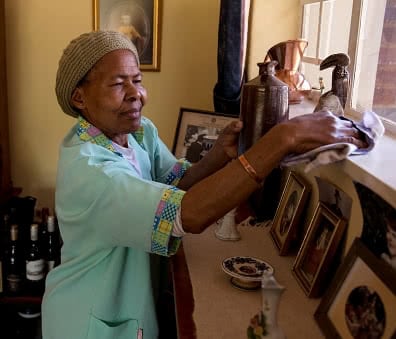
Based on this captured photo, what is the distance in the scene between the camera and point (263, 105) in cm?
92

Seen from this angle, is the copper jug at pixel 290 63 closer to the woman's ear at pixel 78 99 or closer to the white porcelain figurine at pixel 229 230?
the white porcelain figurine at pixel 229 230

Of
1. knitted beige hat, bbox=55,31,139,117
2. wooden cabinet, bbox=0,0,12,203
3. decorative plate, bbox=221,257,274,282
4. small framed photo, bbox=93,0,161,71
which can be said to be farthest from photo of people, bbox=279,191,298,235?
wooden cabinet, bbox=0,0,12,203

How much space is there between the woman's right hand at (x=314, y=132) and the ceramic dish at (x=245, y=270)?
34cm

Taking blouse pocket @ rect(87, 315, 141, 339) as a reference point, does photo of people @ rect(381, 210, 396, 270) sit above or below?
above

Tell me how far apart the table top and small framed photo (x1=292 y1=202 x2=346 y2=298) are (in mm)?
26

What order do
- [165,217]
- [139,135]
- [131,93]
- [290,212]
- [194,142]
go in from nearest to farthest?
[165,217]
[131,93]
[290,212]
[139,135]
[194,142]

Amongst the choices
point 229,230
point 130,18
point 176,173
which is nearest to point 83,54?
point 176,173

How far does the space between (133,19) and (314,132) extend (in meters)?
1.43

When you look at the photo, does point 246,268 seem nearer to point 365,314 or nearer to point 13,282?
point 365,314

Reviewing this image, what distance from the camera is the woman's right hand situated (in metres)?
0.80

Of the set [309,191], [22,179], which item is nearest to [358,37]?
[309,191]

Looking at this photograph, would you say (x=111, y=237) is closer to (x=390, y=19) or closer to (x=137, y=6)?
(x=390, y=19)

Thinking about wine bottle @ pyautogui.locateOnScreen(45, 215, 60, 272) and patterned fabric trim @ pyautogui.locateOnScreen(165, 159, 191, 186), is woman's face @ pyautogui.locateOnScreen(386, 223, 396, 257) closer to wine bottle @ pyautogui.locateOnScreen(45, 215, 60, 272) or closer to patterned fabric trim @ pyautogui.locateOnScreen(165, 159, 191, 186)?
patterned fabric trim @ pyautogui.locateOnScreen(165, 159, 191, 186)

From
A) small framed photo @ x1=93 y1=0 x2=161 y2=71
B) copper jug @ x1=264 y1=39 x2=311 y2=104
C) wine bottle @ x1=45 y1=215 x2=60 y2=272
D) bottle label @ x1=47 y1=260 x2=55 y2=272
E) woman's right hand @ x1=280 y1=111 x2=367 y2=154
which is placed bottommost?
bottle label @ x1=47 y1=260 x2=55 y2=272
